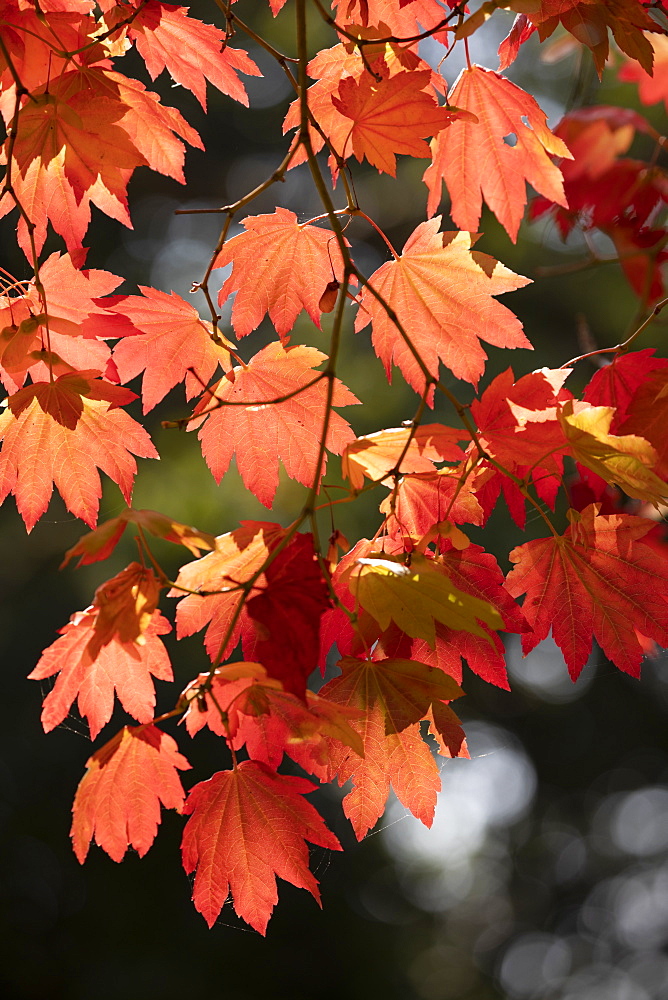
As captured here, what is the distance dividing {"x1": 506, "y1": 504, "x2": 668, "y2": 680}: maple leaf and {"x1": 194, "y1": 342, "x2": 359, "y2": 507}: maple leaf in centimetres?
27

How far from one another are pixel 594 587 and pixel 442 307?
1.12ft

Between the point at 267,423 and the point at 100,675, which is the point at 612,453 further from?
the point at 100,675

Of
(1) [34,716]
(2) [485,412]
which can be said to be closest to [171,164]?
(2) [485,412]

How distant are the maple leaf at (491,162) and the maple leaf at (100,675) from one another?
55 centimetres

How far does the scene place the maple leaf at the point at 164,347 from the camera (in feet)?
3.17

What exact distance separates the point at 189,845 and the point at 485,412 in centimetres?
50

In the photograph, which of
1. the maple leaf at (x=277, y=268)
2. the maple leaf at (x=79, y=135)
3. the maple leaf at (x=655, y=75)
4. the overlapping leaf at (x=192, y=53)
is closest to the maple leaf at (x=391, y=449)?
the maple leaf at (x=277, y=268)

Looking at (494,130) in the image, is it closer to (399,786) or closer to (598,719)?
(399,786)

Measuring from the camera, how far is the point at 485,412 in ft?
2.82

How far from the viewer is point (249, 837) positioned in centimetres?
79

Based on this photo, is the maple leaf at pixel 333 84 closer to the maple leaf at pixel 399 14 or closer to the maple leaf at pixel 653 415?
the maple leaf at pixel 399 14

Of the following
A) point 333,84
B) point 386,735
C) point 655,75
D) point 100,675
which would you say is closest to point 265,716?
point 386,735

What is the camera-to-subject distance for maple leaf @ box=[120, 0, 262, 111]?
103 cm

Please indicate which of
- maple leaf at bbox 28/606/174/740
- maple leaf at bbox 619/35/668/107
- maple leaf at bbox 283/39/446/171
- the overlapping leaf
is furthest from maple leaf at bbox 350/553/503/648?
maple leaf at bbox 619/35/668/107
